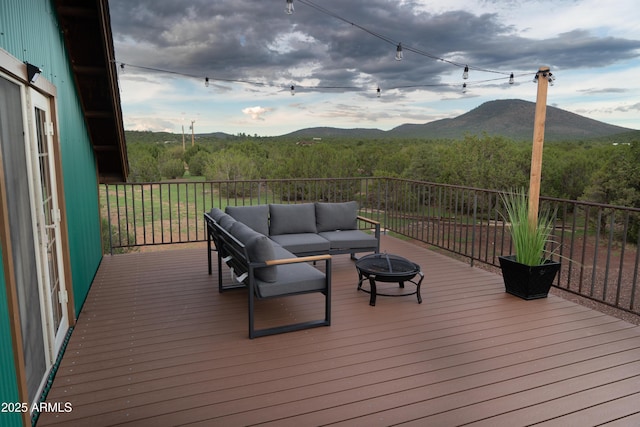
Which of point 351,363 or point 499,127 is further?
point 499,127

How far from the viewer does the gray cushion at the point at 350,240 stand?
16.9ft

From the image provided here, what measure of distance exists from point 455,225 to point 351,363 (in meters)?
3.58

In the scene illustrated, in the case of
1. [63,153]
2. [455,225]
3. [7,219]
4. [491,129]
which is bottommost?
[455,225]

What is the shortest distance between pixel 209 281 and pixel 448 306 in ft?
8.59

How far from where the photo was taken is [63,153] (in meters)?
3.62

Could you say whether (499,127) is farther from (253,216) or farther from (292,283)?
(292,283)

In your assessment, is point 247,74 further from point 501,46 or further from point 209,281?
point 209,281

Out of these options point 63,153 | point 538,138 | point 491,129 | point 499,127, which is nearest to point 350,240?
point 538,138

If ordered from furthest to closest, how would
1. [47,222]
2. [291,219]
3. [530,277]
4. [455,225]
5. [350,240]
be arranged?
[455,225]
[291,219]
[350,240]
[530,277]
[47,222]

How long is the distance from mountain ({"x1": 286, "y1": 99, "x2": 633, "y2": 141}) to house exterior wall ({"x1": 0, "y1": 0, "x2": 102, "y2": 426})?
54.4 ft

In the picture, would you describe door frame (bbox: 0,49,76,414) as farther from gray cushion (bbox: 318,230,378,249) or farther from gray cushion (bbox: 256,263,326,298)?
gray cushion (bbox: 318,230,378,249)

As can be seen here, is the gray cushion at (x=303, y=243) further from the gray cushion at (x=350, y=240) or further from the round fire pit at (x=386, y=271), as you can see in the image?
the round fire pit at (x=386, y=271)

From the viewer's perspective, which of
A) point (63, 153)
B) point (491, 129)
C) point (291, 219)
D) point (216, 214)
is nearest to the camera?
point (63, 153)

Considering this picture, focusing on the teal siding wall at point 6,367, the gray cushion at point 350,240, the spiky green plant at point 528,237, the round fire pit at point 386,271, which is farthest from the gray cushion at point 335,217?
the teal siding wall at point 6,367
